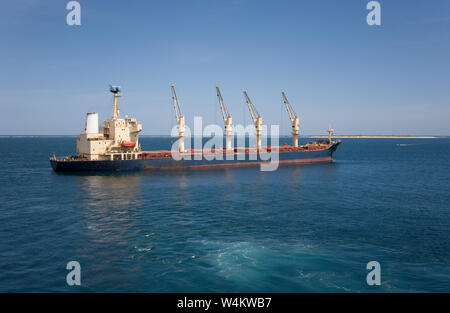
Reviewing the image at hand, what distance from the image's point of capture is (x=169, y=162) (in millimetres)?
77375

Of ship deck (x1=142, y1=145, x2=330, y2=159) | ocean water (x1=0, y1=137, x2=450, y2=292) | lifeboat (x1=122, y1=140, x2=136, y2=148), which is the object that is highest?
lifeboat (x1=122, y1=140, x2=136, y2=148)

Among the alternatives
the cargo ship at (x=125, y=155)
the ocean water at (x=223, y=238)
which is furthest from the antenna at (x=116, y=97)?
the ocean water at (x=223, y=238)

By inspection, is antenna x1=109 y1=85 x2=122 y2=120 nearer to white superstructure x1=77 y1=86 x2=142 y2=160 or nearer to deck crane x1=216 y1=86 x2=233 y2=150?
white superstructure x1=77 y1=86 x2=142 y2=160

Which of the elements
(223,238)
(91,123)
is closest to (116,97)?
(91,123)

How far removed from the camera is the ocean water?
19578mm

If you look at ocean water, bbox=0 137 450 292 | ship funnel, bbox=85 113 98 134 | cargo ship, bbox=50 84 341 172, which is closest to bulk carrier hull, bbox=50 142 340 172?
cargo ship, bbox=50 84 341 172

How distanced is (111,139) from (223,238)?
193ft

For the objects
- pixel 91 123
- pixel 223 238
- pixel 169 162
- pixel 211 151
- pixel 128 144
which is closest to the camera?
pixel 223 238

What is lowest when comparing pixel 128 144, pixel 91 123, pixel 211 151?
pixel 211 151

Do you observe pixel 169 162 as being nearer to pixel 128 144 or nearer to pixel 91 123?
pixel 128 144

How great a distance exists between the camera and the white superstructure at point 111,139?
244ft

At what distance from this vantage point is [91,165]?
234 feet

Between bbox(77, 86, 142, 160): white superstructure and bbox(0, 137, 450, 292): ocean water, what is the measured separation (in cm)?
2271
